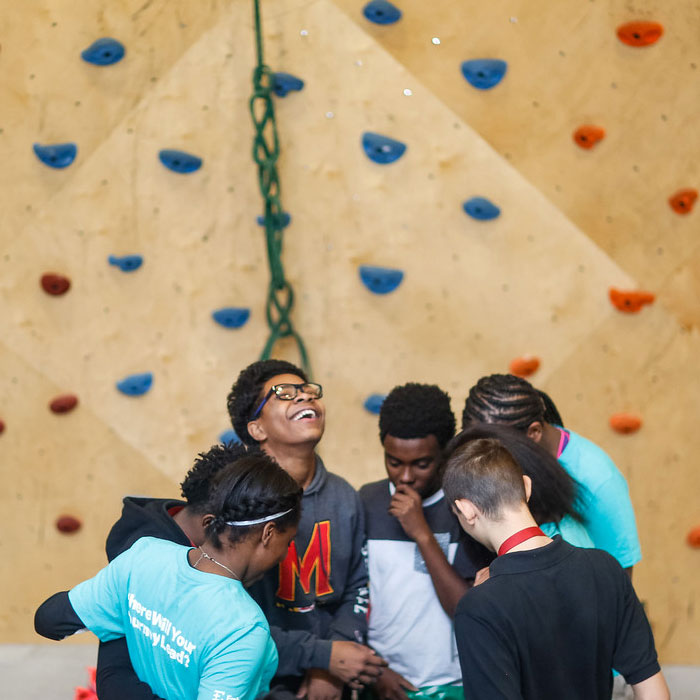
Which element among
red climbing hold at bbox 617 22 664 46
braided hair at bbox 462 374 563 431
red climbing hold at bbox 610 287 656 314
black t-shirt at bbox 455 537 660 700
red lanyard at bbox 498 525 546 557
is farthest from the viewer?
red climbing hold at bbox 610 287 656 314

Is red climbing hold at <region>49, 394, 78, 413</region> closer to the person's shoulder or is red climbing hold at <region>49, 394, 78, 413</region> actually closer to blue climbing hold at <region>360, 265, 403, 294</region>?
blue climbing hold at <region>360, 265, 403, 294</region>

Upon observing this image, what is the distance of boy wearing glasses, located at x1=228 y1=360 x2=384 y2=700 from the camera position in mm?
2188

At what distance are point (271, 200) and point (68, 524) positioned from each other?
159 cm

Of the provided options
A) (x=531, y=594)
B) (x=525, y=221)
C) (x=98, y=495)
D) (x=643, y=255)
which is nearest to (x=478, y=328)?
(x=525, y=221)

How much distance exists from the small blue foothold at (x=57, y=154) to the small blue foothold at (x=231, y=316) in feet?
2.84

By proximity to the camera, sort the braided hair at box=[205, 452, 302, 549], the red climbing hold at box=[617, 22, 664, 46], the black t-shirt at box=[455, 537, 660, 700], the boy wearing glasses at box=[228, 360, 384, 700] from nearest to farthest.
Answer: the black t-shirt at box=[455, 537, 660, 700], the braided hair at box=[205, 452, 302, 549], the boy wearing glasses at box=[228, 360, 384, 700], the red climbing hold at box=[617, 22, 664, 46]

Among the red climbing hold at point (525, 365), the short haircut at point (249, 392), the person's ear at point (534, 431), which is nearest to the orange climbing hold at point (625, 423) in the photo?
the red climbing hold at point (525, 365)

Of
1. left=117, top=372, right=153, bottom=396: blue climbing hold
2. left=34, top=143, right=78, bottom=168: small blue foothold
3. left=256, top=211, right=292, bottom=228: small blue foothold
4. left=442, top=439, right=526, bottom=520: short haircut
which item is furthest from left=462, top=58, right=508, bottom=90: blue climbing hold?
left=442, top=439, right=526, bottom=520: short haircut

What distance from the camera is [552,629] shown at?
5.36ft

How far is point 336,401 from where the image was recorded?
12.2ft

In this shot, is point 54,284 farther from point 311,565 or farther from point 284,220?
point 311,565

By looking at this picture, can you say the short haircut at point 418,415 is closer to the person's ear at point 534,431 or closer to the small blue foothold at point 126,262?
the person's ear at point 534,431

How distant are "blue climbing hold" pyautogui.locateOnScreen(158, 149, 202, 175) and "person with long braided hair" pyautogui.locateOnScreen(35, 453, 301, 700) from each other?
199 centimetres

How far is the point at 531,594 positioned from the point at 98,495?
258 centimetres
